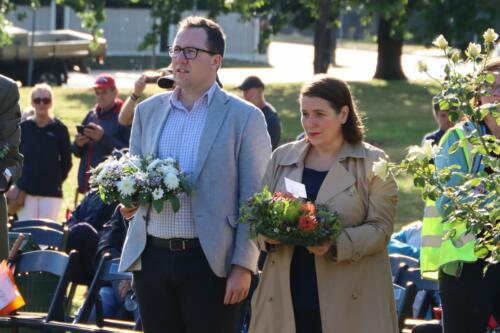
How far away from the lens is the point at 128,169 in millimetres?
5273

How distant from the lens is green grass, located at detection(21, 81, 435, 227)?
1620cm

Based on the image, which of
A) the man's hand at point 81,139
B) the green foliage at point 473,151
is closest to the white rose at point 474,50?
the green foliage at point 473,151

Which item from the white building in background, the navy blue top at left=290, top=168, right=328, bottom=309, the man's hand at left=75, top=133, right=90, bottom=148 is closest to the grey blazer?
the navy blue top at left=290, top=168, right=328, bottom=309

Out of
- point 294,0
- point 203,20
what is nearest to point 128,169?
point 203,20

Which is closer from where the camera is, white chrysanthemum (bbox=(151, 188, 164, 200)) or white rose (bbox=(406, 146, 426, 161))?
white rose (bbox=(406, 146, 426, 161))

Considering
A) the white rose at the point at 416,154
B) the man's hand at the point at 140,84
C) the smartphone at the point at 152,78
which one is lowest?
the man's hand at the point at 140,84

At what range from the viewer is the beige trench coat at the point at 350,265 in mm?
4984

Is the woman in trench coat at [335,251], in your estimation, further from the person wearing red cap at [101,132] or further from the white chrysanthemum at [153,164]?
the person wearing red cap at [101,132]

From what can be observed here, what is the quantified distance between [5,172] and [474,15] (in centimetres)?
2157

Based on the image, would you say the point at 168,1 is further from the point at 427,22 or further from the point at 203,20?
the point at 203,20

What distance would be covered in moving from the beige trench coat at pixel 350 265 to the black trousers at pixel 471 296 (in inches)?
13.0

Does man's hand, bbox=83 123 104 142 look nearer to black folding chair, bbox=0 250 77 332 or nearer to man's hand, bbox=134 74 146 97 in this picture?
man's hand, bbox=134 74 146 97

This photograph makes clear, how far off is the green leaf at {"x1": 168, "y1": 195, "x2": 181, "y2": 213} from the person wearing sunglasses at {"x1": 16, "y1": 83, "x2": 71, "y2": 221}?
20.1 feet

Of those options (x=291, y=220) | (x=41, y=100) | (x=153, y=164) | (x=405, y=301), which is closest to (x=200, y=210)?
(x=153, y=164)
